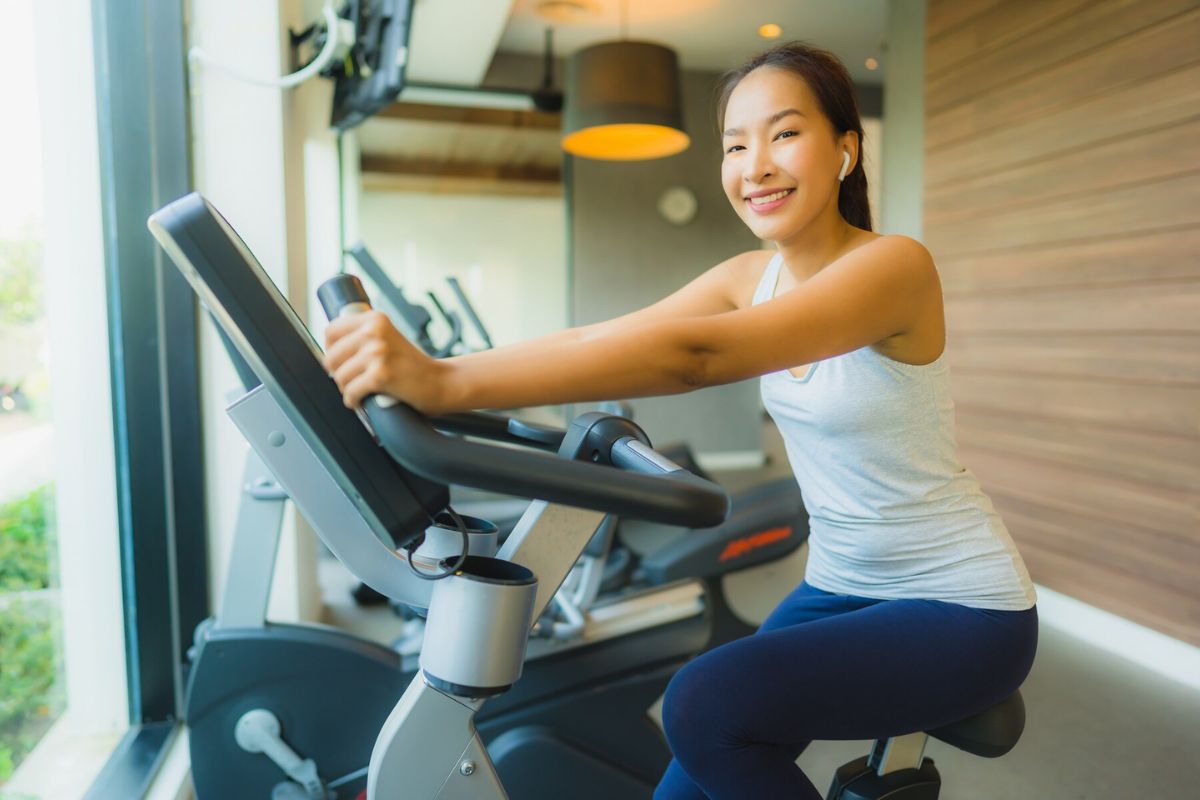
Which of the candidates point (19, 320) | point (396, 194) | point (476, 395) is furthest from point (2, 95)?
point (396, 194)

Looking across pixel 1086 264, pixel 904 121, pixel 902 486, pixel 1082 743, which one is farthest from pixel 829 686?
pixel 904 121

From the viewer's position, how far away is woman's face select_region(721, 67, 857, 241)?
42.8 inches

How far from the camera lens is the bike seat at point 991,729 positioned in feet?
3.44

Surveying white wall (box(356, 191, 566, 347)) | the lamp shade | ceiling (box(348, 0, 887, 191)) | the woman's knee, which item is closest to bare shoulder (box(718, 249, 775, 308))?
the woman's knee

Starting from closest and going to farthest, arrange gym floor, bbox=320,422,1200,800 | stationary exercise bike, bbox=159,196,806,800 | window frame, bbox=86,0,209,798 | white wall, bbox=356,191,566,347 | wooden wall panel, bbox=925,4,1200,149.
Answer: stationary exercise bike, bbox=159,196,806,800 < window frame, bbox=86,0,209,798 < gym floor, bbox=320,422,1200,800 < wooden wall panel, bbox=925,4,1200,149 < white wall, bbox=356,191,566,347

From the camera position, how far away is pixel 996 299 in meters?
3.36

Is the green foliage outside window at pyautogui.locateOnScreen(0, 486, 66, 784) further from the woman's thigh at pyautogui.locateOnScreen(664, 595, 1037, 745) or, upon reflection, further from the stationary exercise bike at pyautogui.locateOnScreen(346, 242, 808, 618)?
the woman's thigh at pyautogui.locateOnScreen(664, 595, 1037, 745)

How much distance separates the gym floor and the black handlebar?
1.63m

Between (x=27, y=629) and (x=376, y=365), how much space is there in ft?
4.50

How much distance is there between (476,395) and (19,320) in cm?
126

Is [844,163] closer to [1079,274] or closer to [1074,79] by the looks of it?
[1079,274]

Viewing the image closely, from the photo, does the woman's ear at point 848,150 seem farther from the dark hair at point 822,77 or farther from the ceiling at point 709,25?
the ceiling at point 709,25

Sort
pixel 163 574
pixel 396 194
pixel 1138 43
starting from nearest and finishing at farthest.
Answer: pixel 163 574 → pixel 1138 43 → pixel 396 194

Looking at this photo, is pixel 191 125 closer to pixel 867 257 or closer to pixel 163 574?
pixel 163 574
